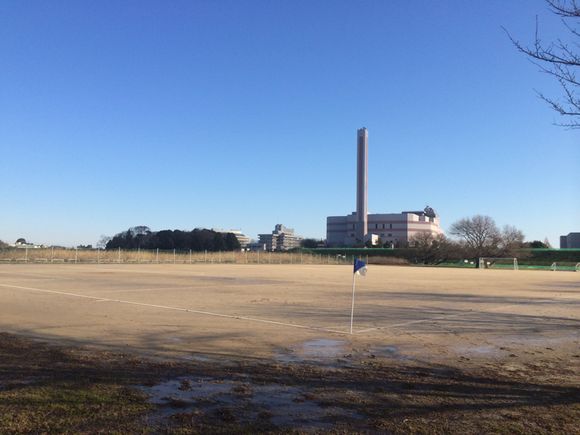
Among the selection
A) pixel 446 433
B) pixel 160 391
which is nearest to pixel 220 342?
pixel 160 391

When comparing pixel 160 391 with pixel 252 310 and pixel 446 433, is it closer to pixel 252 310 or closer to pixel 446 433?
pixel 446 433

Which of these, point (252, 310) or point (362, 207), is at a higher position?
point (362, 207)

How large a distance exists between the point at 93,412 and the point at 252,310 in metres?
11.6

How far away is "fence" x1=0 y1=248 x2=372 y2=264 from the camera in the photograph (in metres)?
67.0

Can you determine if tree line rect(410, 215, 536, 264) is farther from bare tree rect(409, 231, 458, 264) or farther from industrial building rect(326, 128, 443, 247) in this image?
industrial building rect(326, 128, 443, 247)

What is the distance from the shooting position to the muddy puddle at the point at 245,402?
5758 millimetres

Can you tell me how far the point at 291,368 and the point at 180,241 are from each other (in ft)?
473

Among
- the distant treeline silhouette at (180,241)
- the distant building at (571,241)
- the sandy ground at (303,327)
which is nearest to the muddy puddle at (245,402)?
the sandy ground at (303,327)

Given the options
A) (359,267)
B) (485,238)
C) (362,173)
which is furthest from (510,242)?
(359,267)

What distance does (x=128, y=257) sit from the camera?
247 feet

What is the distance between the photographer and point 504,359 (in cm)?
977

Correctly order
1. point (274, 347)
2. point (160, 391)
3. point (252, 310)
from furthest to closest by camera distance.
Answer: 1. point (252, 310)
2. point (274, 347)
3. point (160, 391)

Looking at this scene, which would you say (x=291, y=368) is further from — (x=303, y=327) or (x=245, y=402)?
(x=303, y=327)

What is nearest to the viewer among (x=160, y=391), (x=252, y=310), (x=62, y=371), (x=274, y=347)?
(x=160, y=391)
